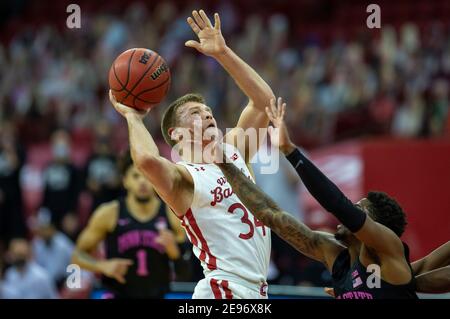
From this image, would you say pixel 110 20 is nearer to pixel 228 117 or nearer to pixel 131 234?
pixel 228 117

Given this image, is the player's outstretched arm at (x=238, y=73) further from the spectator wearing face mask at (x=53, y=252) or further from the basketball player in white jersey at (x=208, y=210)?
the spectator wearing face mask at (x=53, y=252)

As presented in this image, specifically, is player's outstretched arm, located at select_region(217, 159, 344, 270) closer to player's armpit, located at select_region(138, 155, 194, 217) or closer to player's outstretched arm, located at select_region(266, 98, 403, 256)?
player's armpit, located at select_region(138, 155, 194, 217)

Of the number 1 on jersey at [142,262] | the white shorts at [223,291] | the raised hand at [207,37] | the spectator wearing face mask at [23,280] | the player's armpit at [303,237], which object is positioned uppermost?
the raised hand at [207,37]

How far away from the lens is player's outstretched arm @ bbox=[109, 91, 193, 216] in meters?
5.90

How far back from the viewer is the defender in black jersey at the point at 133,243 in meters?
8.84

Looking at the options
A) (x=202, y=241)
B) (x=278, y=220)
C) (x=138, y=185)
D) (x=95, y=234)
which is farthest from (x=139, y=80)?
(x=95, y=234)

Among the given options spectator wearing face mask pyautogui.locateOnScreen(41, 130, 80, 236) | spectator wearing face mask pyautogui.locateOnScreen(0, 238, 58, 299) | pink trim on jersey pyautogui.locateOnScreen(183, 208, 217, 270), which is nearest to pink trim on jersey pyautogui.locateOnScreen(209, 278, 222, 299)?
pink trim on jersey pyautogui.locateOnScreen(183, 208, 217, 270)

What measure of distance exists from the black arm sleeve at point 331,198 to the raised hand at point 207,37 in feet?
4.78

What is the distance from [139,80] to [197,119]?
0.47 meters

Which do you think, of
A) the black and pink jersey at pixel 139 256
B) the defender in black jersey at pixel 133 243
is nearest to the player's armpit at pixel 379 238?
the defender in black jersey at pixel 133 243

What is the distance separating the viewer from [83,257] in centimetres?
904

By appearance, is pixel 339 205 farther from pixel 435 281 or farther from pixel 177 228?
pixel 177 228

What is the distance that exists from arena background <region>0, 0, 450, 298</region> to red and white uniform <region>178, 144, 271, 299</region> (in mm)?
3389
